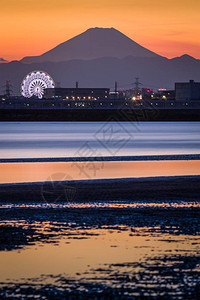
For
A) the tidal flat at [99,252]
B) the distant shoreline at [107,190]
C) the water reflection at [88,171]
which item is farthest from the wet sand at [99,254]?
the water reflection at [88,171]

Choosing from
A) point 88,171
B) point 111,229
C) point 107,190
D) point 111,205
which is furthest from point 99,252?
point 88,171

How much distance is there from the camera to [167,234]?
11.5 metres

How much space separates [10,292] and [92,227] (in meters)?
4.41

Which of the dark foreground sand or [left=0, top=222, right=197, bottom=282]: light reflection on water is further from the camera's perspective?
[left=0, top=222, right=197, bottom=282]: light reflection on water

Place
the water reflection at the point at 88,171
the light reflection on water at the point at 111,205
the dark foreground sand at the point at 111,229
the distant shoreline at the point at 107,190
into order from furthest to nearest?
the water reflection at the point at 88,171, the distant shoreline at the point at 107,190, the light reflection on water at the point at 111,205, the dark foreground sand at the point at 111,229

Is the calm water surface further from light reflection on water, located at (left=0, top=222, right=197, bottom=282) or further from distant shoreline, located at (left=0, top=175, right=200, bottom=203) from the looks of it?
light reflection on water, located at (left=0, top=222, right=197, bottom=282)

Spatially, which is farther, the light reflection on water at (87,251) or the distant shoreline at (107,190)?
the distant shoreline at (107,190)

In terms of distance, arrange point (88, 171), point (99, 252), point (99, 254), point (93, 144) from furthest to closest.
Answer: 1. point (93, 144)
2. point (88, 171)
3. point (99, 252)
4. point (99, 254)

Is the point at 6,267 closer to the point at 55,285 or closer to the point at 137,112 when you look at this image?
the point at 55,285

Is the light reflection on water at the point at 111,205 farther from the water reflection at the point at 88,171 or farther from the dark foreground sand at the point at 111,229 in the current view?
the water reflection at the point at 88,171

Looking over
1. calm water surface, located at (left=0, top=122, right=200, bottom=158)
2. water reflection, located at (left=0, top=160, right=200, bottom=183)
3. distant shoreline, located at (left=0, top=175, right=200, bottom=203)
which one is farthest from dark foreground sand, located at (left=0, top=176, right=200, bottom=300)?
calm water surface, located at (left=0, top=122, right=200, bottom=158)

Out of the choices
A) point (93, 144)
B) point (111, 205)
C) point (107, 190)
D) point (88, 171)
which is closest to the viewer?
point (111, 205)

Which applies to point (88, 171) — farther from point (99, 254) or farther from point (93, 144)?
point (93, 144)

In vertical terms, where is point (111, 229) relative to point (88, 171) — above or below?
above
